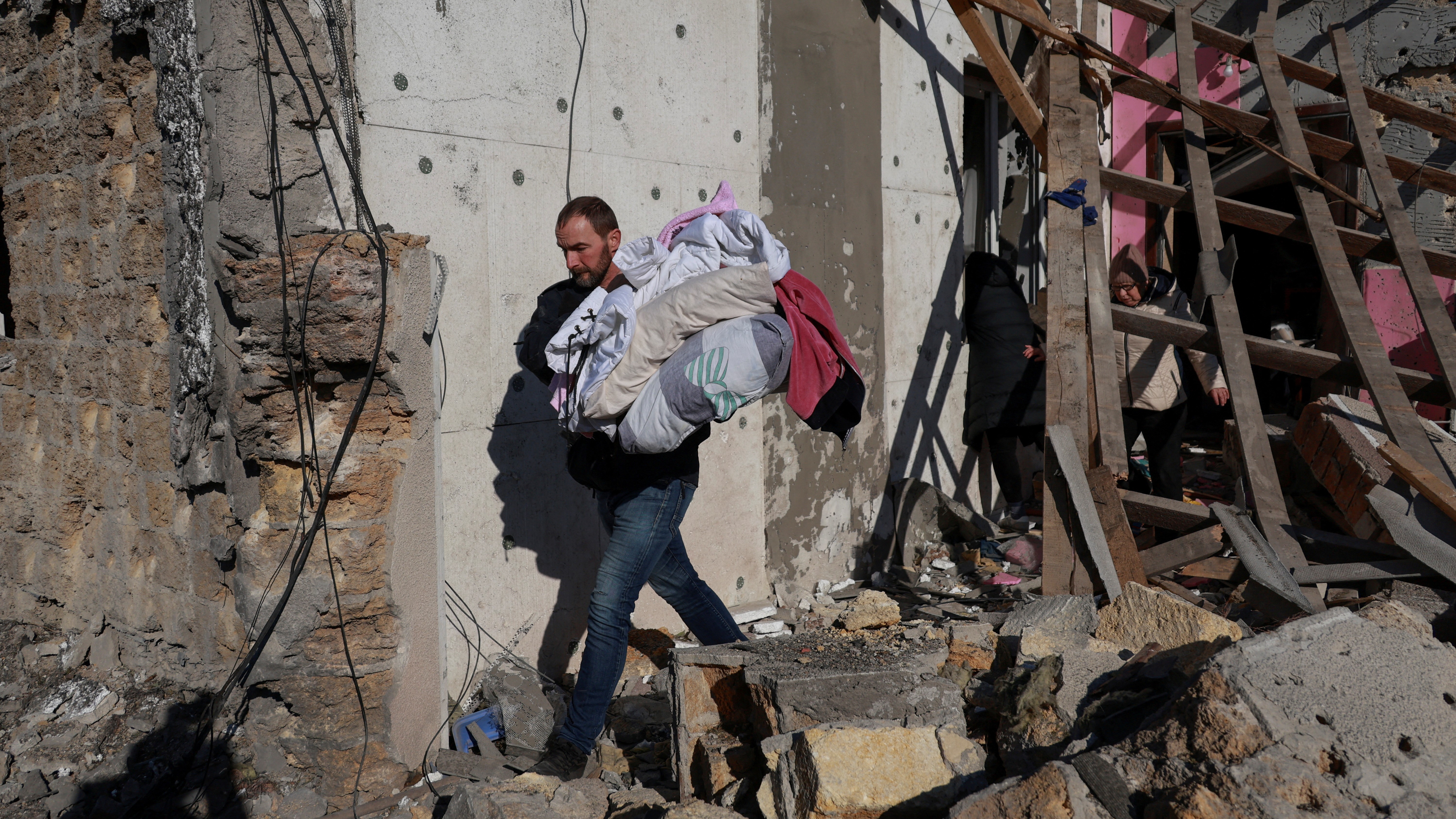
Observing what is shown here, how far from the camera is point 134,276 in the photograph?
3521mm

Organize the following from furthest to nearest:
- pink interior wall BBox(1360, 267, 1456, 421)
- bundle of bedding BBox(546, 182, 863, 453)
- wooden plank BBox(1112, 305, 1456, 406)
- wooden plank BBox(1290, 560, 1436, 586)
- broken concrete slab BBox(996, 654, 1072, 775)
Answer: pink interior wall BBox(1360, 267, 1456, 421)
wooden plank BBox(1112, 305, 1456, 406)
wooden plank BBox(1290, 560, 1436, 586)
bundle of bedding BBox(546, 182, 863, 453)
broken concrete slab BBox(996, 654, 1072, 775)

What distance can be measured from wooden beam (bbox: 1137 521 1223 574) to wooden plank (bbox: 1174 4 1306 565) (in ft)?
0.68

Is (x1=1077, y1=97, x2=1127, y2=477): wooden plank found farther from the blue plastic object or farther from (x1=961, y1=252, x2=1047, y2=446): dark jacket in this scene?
the blue plastic object

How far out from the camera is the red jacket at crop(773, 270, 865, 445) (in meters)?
2.84

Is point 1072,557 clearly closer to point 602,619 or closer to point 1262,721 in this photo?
point 1262,721

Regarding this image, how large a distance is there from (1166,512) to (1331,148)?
3.11 metres

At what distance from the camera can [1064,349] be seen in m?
3.94

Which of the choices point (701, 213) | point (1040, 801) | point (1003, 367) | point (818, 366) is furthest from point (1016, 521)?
point (1040, 801)

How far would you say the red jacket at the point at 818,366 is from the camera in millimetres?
2838

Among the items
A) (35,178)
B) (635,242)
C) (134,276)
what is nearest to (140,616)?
(134,276)

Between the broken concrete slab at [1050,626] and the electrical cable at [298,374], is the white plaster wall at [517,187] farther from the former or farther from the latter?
the broken concrete slab at [1050,626]

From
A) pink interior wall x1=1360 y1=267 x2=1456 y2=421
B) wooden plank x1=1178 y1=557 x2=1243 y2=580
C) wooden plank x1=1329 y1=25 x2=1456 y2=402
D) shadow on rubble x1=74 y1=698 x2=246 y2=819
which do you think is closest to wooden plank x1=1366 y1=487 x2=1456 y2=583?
wooden plank x1=1178 y1=557 x2=1243 y2=580

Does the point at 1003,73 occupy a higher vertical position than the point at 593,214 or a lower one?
higher

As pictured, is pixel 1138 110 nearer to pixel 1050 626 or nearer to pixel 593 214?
pixel 1050 626
